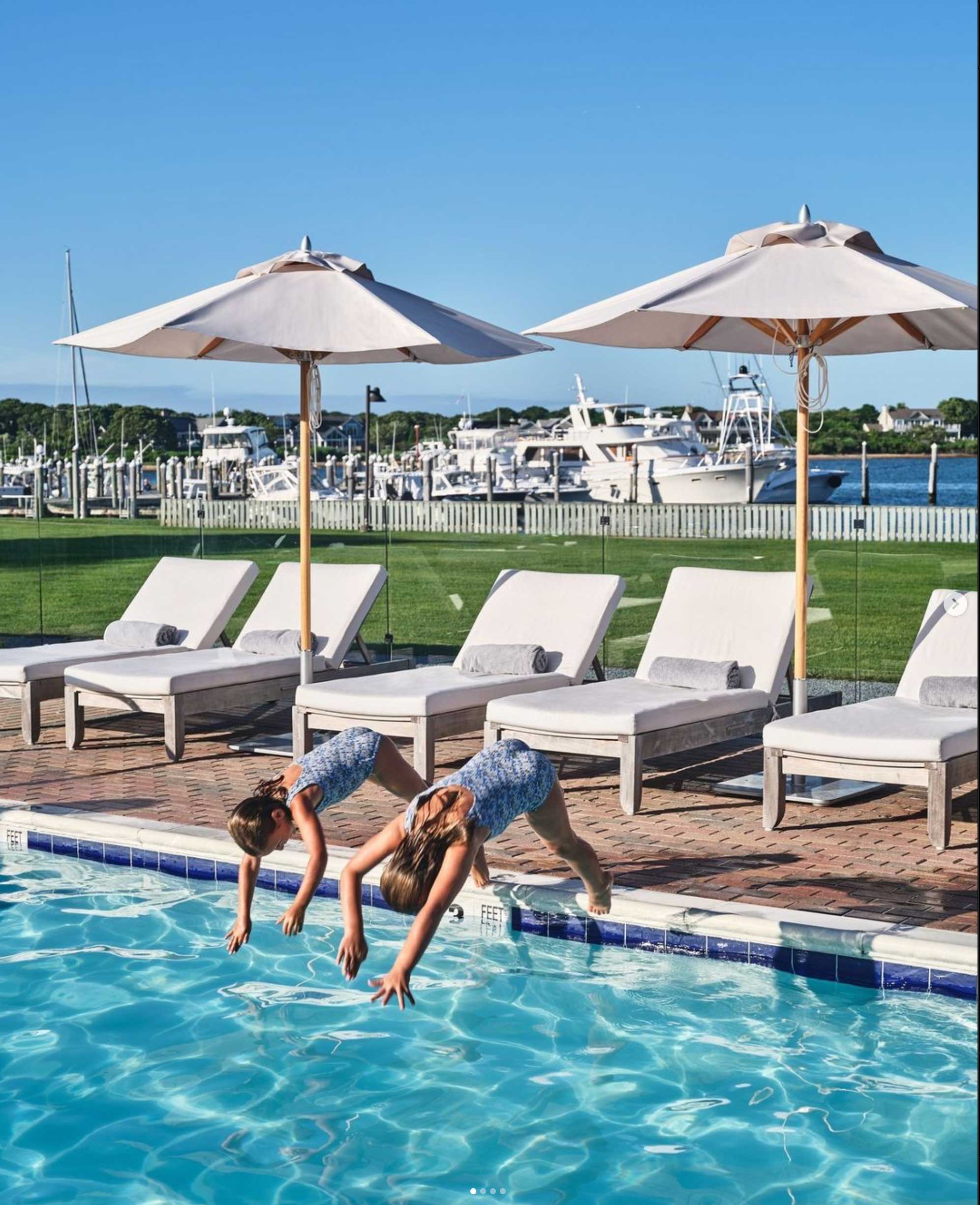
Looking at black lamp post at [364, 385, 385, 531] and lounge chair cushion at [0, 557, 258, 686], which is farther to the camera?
black lamp post at [364, 385, 385, 531]

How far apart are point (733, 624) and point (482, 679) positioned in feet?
4.55

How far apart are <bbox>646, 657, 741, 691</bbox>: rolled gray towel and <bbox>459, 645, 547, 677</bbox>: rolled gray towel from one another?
667 millimetres

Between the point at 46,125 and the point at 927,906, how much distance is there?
16.6m

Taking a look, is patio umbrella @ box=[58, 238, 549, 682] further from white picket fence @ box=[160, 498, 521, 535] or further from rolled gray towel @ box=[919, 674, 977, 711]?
rolled gray towel @ box=[919, 674, 977, 711]

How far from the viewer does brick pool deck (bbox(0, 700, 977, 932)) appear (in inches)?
219

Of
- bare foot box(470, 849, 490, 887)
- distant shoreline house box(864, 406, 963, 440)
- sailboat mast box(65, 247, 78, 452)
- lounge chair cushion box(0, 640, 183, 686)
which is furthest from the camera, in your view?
distant shoreline house box(864, 406, 963, 440)

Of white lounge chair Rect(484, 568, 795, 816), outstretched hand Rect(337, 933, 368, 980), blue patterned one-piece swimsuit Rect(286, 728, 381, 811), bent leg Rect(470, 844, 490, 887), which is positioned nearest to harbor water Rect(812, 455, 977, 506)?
white lounge chair Rect(484, 568, 795, 816)

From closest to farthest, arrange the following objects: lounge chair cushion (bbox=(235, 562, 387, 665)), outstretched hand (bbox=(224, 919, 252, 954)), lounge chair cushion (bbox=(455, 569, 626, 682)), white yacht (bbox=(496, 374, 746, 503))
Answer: outstretched hand (bbox=(224, 919, 252, 954))
lounge chair cushion (bbox=(455, 569, 626, 682))
lounge chair cushion (bbox=(235, 562, 387, 665))
white yacht (bbox=(496, 374, 746, 503))

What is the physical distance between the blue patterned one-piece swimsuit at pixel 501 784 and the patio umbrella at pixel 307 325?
3156 mm

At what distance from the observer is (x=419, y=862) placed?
164 inches

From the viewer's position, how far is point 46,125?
18.6 metres

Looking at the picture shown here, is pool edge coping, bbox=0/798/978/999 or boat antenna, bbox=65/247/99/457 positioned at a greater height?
boat antenna, bbox=65/247/99/457

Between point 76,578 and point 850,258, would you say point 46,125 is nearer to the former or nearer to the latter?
point 76,578

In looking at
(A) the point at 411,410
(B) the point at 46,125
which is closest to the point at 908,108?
(B) the point at 46,125
